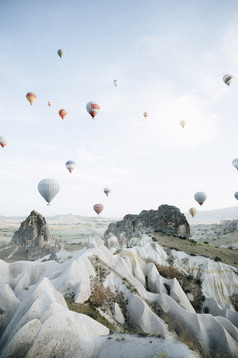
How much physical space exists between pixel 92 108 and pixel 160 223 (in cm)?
4516

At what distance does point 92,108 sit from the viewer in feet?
152

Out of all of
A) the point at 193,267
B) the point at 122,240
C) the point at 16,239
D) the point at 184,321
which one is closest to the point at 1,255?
the point at 16,239

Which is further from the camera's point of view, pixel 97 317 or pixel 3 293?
pixel 97 317

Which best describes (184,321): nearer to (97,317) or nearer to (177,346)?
(97,317)

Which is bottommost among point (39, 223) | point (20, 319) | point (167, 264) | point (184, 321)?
point (184, 321)

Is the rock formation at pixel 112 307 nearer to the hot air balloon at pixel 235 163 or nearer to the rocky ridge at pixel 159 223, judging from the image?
the rocky ridge at pixel 159 223

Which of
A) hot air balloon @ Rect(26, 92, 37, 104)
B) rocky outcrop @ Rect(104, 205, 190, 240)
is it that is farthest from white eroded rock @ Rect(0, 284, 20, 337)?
rocky outcrop @ Rect(104, 205, 190, 240)

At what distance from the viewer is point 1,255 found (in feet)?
216

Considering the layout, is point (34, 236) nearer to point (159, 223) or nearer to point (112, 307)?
point (159, 223)

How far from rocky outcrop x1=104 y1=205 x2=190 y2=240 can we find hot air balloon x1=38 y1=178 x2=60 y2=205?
75.9 ft

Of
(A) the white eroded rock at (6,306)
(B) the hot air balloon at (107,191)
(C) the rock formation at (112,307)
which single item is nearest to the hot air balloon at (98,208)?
(B) the hot air balloon at (107,191)

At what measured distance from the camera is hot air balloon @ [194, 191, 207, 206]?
63.5m

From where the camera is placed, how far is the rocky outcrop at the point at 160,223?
217ft

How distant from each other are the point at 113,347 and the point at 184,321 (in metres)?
14.7
